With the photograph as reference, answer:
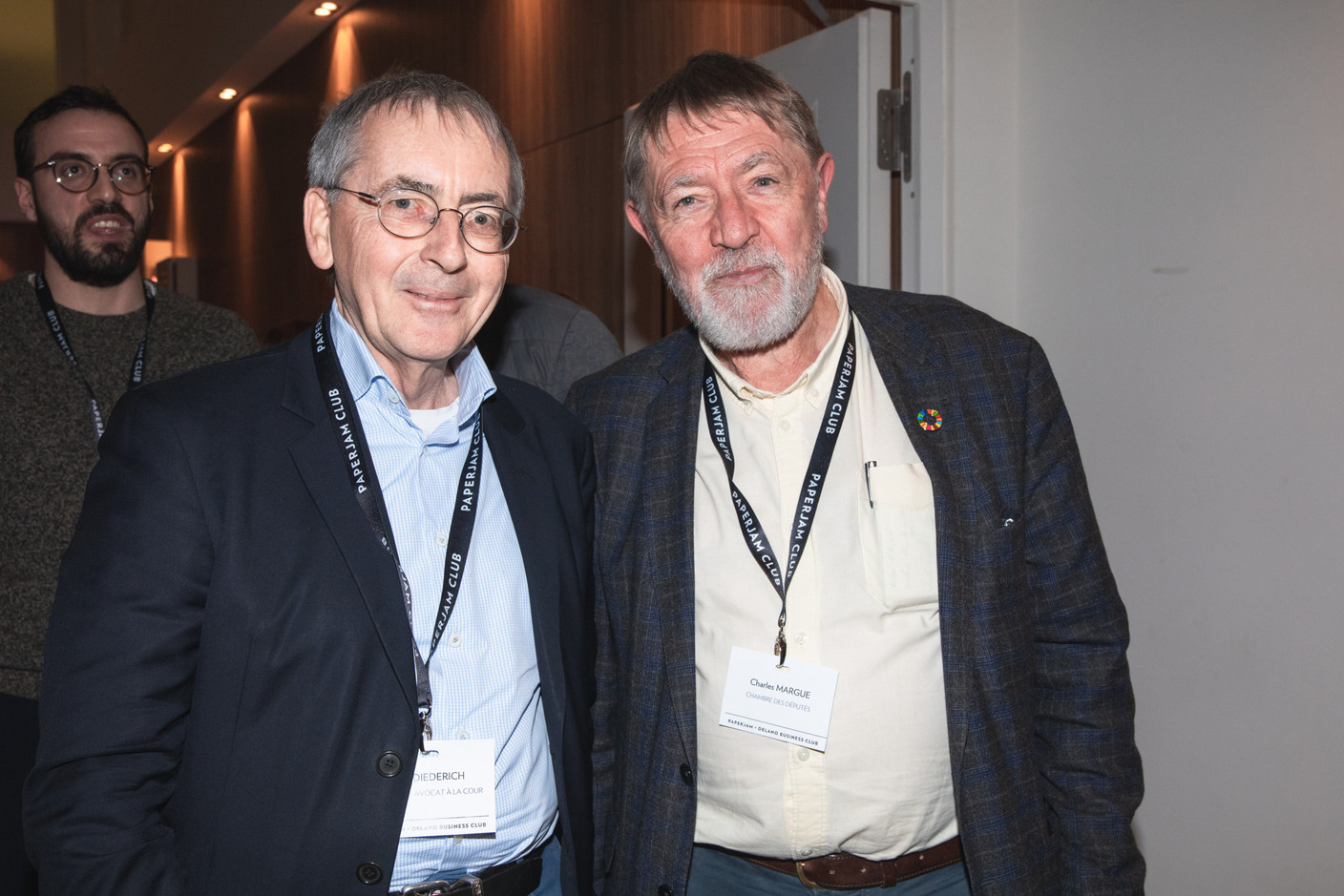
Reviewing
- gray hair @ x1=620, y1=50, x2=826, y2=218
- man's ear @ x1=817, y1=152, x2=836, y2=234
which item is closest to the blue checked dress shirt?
gray hair @ x1=620, y1=50, x2=826, y2=218

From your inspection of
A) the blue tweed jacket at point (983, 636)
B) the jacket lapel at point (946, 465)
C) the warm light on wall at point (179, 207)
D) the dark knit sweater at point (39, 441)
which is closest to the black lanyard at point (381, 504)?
the blue tweed jacket at point (983, 636)

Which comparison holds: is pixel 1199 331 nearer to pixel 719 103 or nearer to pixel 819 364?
pixel 819 364

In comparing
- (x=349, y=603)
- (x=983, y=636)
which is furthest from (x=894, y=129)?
(x=349, y=603)

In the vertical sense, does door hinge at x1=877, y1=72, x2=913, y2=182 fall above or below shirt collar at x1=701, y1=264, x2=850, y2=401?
above

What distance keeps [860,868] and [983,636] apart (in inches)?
18.1

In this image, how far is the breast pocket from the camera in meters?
1.75

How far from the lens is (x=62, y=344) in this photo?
7.94 ft

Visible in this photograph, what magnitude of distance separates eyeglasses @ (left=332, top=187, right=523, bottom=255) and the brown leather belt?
1216 mm

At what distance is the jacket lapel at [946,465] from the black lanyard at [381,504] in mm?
817

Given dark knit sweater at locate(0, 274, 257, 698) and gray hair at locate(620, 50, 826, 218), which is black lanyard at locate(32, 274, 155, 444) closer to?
dark knit sweater at locate(0, 274, 257, 698)

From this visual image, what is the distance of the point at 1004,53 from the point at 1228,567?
149 cm

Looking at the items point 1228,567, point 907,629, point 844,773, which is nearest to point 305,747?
point 844,773

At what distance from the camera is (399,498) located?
159 centimetres

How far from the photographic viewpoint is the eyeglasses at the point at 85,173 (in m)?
2.51
